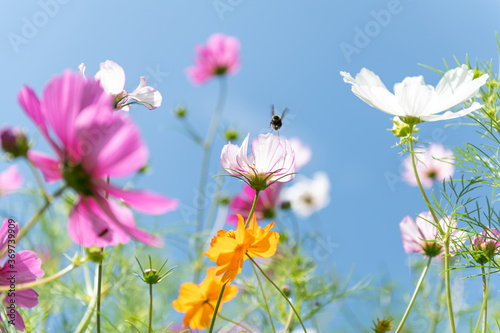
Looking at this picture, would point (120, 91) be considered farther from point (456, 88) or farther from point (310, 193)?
point (310, 193)

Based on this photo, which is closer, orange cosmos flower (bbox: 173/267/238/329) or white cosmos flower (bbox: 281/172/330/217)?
orange cosmos flower (bbox: 173/267/238/329)

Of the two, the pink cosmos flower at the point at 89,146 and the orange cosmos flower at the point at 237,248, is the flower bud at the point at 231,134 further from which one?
the pink cosmos flower at the point at 89,146

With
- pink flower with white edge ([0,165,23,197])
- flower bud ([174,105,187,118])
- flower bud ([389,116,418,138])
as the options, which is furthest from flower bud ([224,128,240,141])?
pink flower with white edge ([0,165,23,197])

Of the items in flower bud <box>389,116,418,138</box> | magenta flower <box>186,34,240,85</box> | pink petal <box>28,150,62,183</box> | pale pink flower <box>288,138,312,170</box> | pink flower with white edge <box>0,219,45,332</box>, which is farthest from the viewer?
magenta flower <box>186,34,240,85</box>

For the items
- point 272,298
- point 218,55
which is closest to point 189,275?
point 272,298

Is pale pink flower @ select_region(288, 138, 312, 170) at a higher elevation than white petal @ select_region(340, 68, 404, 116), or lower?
higher

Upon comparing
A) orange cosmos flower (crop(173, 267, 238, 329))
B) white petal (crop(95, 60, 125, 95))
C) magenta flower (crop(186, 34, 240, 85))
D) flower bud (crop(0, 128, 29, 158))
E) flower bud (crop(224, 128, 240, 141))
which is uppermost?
magenta flower (crop(186, 34, 240, 85))

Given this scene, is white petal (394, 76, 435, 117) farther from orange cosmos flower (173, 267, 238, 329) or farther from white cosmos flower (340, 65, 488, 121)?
orange cosmos flower (173, 267, 238, 329)

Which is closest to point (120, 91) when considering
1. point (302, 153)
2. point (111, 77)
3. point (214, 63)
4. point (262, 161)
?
point (111, 77)

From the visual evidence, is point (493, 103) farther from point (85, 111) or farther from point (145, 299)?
point (145, 299)
